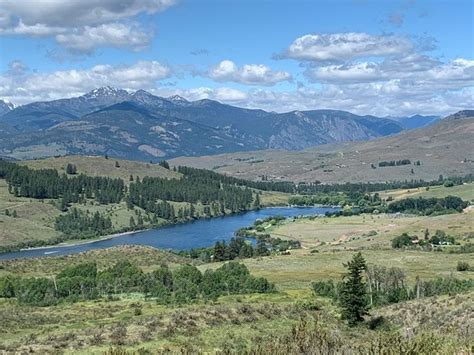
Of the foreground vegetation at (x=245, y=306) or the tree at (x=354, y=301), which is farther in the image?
the tree at (x=354, y=301)

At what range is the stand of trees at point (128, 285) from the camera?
80.2 meters

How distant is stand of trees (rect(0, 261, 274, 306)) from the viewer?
80.2 meters

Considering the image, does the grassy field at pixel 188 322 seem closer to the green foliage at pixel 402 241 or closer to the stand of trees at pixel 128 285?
the stand of trees at pixel 128 285

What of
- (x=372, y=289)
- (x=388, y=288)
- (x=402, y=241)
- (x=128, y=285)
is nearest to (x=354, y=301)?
(x=388, y=288)

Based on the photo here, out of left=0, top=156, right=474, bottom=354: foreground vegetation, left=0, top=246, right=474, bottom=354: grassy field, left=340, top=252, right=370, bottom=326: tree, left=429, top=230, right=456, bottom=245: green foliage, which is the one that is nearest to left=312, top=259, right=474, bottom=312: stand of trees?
left=340, top=252, right=370, bottom=326: tree

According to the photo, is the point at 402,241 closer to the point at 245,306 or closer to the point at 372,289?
the point at 372,289

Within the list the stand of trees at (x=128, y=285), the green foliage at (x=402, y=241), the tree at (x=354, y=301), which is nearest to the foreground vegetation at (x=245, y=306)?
the tree at (x=354, y=301)

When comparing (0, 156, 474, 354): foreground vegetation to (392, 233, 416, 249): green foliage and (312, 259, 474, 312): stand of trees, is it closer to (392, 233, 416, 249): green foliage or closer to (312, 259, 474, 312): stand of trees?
(312, 259, 474, 312): stand of trees

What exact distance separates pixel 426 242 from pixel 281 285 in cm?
7820

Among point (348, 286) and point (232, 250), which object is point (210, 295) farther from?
point (232, 250)

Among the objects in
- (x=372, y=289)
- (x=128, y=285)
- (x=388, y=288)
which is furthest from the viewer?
(x=128, y=285)

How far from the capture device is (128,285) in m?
90.2

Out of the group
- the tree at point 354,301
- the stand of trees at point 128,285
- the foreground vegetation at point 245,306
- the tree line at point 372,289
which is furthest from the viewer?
the stand of trees at point 128,285

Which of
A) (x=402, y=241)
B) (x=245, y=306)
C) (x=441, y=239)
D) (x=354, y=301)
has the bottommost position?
(x=402, y=241)
